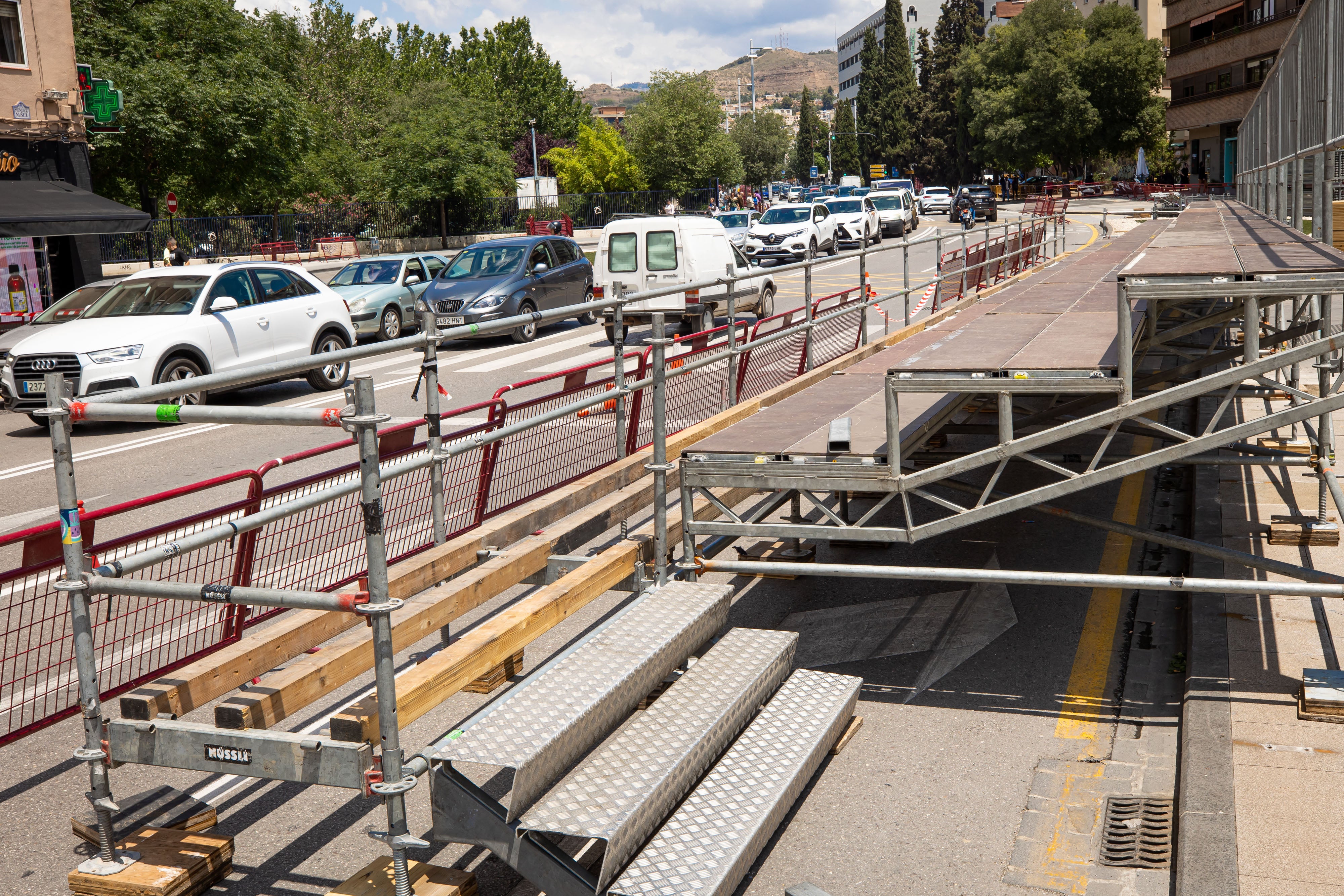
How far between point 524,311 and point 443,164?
106ft

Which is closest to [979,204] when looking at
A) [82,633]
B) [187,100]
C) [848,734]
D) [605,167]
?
[605,167]

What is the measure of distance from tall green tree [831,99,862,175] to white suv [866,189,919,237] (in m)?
82.7

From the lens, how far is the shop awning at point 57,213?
884 inches

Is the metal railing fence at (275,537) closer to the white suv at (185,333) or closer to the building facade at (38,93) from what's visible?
the white suv at (185,333)

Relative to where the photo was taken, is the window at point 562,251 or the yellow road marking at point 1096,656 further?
the window at point 562,251

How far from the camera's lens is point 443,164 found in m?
51.1

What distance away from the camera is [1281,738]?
507cm

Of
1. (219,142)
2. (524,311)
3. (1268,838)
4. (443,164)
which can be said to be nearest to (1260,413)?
(1268,838)

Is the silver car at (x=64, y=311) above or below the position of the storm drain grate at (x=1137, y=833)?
above

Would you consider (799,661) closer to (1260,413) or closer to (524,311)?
(1260,413)

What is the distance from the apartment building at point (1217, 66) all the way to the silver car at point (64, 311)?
5763 cm

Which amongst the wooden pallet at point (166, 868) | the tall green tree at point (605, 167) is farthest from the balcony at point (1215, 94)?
the wooden pallet at point (166, 868)

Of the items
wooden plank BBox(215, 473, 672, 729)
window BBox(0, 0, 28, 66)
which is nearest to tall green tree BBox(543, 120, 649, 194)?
window BBox(0, 0, 28, 66)

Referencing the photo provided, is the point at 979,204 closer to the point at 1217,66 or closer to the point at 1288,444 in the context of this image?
the point at 1217,66
